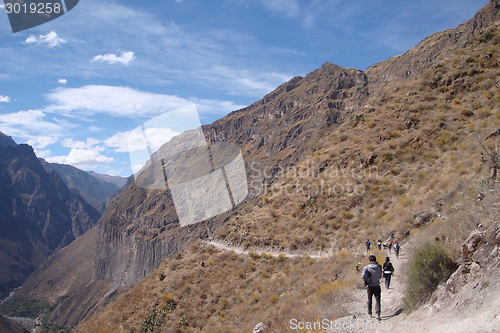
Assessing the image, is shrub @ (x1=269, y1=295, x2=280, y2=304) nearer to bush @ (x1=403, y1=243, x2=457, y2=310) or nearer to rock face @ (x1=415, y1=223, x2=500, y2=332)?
bush @ (x1=403, y1=243, x2=457, y2=310)

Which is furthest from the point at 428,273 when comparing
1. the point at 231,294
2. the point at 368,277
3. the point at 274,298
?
the point at 231,294

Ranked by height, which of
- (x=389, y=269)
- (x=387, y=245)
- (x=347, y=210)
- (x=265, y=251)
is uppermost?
(x=347, y=210)

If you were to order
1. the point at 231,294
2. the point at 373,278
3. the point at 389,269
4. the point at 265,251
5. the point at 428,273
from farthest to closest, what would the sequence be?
the point at 265,251 → the point at 231,294 → the point at 389,269 → the point at 373,278 → the point at 428,273

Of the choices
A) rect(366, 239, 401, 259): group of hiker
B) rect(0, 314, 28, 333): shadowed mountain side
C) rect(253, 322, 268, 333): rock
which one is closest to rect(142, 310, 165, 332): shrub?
rect(253, 322, 268, 333): rock

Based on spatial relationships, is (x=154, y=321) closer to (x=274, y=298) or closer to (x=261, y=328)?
(x=274, y=298)

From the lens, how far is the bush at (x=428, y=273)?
240 inches

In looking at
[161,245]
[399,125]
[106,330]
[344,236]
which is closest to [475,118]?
[399,125]

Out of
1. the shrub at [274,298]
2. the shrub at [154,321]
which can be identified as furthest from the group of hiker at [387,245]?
the shrub at [154,321]

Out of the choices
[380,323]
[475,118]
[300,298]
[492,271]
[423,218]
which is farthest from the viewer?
[475,118]

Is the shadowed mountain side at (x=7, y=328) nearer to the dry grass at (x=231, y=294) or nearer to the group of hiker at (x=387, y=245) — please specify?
the dry grass at (x=231, y=294)

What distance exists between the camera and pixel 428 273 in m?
6.22

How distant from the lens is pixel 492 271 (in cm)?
479

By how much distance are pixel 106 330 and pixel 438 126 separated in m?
25.3

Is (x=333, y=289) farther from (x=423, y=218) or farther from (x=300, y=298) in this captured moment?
(x=423, y=218)
